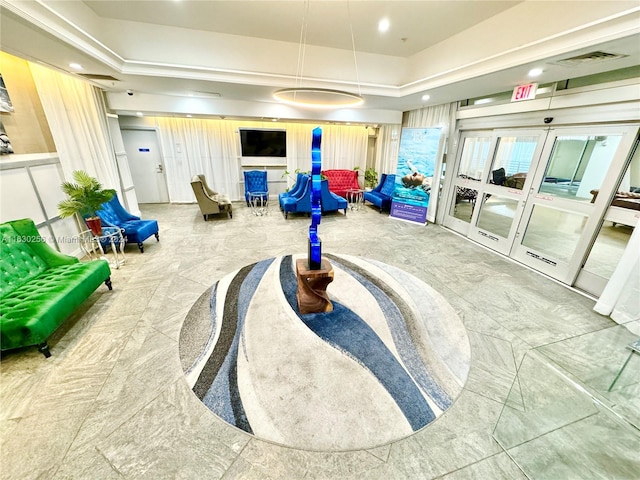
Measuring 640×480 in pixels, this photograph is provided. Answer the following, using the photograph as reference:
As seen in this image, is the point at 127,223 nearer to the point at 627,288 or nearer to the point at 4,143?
the point at 4,143

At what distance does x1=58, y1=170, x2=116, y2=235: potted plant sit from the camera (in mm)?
3135

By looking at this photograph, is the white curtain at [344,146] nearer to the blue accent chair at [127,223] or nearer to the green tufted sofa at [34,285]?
the blue accent chair at [127,223]

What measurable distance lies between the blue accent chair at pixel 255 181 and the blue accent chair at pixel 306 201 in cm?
130

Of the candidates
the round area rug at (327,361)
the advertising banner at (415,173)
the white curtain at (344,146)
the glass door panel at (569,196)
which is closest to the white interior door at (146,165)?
the white curtain at (344,146)

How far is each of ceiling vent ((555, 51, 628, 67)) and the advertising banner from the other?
2591 millimetres

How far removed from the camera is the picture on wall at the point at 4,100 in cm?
277

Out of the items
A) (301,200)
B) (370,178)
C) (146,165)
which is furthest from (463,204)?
(146,165)

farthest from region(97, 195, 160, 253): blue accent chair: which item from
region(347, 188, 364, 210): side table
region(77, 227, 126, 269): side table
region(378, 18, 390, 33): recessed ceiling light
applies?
region(347, 188, 364, 210): side table

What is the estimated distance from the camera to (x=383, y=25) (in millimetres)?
3520

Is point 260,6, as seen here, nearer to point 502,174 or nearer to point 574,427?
point 502,174

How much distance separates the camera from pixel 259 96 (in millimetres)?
4977

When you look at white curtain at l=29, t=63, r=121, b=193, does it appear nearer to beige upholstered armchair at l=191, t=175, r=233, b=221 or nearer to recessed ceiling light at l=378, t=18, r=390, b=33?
beige upholstered armchair at l=191, t=175, r=233, b=221

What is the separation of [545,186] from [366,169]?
213 inches

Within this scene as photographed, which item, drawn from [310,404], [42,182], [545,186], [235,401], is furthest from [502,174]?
Answer: [42,182]
